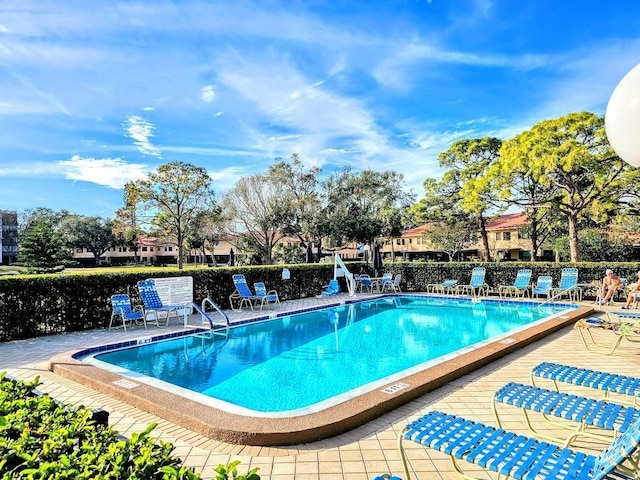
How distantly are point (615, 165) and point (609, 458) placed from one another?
729 inches

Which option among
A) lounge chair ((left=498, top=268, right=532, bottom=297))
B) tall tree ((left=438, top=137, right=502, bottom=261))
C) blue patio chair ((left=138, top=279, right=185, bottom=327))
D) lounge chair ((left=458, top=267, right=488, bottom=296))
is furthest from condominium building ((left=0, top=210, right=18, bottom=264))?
lounge chair ((left=498, top=268, right=532, bottom=297))

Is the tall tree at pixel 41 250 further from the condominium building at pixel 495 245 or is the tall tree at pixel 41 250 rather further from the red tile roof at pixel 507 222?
the red tile roof at pixel 507 222

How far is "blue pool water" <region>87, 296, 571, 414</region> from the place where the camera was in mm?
6238

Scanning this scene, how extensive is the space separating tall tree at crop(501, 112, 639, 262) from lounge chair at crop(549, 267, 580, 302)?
3.43m

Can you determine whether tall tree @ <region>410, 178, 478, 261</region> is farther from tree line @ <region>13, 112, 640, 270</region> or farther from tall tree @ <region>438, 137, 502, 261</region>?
tall tree @ <region>438, 137, 502, 261</region>

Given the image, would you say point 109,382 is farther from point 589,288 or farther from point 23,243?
point 23,243

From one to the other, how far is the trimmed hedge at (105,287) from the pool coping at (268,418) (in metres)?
3.79

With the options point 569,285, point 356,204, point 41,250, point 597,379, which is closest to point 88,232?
point 41,250

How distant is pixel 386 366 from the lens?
7.46 meters

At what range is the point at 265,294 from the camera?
45.7 feet

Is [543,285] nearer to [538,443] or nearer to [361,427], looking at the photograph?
[361,427]

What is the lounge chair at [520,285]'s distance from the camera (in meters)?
15.4

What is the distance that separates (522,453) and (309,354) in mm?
6278

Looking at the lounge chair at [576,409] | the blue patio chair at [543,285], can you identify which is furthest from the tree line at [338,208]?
the lounge chair at [576,409]
